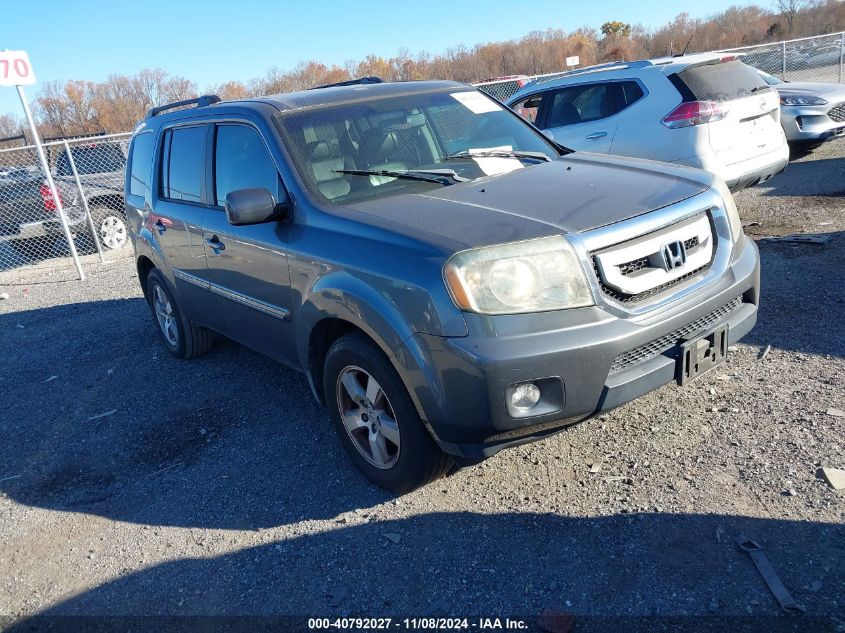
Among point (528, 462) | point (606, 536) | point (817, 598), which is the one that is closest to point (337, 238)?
point (528, 462)

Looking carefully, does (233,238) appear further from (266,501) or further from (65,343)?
(65,343)

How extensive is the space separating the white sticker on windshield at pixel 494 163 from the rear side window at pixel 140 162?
2791mm

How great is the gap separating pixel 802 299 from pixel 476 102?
282cm

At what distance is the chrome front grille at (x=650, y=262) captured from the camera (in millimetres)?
2955

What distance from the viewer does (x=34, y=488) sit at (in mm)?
4258

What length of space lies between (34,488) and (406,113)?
124 inches

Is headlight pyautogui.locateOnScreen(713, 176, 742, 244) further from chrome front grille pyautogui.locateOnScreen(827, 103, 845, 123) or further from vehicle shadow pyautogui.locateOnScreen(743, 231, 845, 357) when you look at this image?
chrome front grille pyautogui.locateOnScreen(827, 103, 845, 123)

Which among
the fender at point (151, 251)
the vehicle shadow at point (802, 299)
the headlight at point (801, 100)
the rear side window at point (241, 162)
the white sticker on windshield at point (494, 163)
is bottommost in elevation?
the vehicle shadow at point (802, 299)

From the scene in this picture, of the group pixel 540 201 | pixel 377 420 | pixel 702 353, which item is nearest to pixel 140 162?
pixel 377 420

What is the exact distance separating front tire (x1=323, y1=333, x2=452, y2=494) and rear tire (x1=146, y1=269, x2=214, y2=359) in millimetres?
2457

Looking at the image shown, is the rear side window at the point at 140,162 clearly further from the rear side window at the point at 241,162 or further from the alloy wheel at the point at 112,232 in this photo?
the alloy wheel at the point at 112,232

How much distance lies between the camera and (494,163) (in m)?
4.05

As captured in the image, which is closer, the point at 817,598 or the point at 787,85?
the point at 817,598

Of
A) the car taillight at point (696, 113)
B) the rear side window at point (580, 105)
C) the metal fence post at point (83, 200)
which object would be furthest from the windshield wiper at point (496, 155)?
the metal fence post at point (83, 200)
